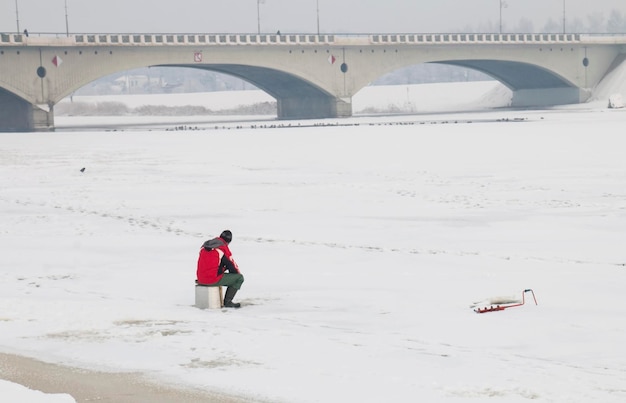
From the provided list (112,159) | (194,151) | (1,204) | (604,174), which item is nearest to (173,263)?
(1,204)

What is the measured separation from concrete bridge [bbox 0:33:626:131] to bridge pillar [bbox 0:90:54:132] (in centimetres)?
9

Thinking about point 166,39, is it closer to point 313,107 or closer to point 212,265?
point 313,107

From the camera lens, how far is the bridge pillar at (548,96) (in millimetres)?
123438

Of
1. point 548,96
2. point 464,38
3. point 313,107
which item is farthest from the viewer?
point 548,96

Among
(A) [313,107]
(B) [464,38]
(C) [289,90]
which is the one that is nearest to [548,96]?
(B) [464,38]

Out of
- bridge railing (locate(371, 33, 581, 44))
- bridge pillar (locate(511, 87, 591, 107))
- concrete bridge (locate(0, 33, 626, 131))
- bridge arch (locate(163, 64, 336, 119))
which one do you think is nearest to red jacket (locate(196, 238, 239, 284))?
concrete bridge (locate(0, 33, 626, 131))

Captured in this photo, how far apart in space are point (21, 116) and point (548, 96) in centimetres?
6445

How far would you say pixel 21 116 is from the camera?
9369cm

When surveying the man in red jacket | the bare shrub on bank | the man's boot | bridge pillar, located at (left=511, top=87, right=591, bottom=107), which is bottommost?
the man's boot

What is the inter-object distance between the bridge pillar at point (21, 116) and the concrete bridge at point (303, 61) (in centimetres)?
9

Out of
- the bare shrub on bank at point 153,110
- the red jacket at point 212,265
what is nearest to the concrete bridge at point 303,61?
the bare shrub on bank at point 153,110

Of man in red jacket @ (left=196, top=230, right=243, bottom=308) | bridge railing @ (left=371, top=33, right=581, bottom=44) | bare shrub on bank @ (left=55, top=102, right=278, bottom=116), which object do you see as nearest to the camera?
man in red jacket @ (left=196, top=230, right=243, bottom=308)

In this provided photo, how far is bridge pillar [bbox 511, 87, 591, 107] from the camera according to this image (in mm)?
123438

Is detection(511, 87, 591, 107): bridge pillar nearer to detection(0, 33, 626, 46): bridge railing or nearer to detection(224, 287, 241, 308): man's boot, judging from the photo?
detection(0, 33, 626, 46): bridge railing
